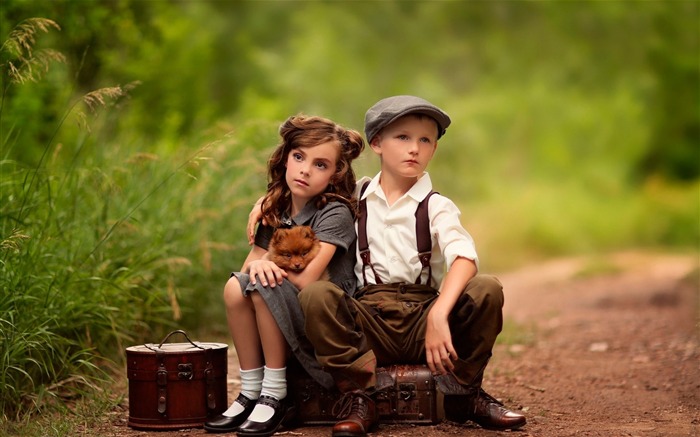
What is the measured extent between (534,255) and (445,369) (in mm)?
11365

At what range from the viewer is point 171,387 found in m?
3.84

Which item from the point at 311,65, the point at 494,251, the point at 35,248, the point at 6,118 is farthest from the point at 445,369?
the point at 311,65

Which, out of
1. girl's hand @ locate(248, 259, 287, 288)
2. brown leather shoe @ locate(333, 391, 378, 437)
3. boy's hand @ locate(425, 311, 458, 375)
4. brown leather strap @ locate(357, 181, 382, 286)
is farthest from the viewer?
brown leather strap @ locate(357, 181, 382, 286)

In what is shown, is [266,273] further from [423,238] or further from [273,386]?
[423,238]

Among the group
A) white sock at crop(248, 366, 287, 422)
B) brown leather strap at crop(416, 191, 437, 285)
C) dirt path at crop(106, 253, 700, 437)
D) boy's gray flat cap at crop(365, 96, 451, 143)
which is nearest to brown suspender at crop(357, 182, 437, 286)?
brown leather strap at crop(416, 191, 437, 285)

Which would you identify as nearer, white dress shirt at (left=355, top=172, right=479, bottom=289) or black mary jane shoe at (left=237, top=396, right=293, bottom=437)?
black mary jane shoe at (left=237, top=396, right=293, bottom=437)

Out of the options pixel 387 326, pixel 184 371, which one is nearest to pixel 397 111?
pixel 387 326

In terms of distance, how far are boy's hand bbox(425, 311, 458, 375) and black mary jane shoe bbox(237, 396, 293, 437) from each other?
0.66 meters

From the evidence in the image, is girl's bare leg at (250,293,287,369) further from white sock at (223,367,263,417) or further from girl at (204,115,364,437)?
white sock at (223,367,263,417)

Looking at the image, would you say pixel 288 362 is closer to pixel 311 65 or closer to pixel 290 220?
pixel 290 220

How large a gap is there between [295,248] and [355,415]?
736mm

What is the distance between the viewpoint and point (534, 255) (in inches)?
579

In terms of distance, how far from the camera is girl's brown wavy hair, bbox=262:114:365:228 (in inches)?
155

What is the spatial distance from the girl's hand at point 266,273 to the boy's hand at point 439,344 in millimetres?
644
